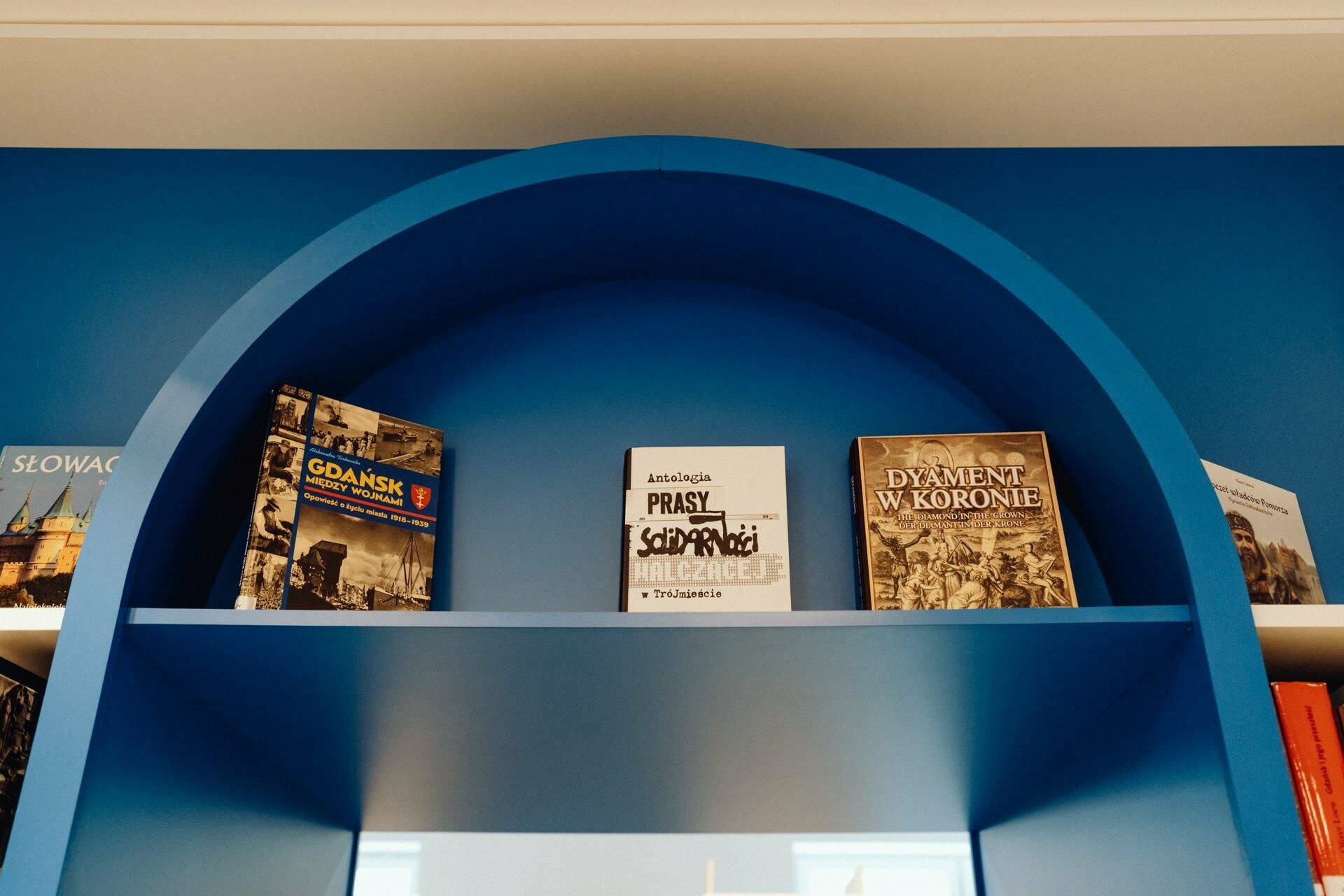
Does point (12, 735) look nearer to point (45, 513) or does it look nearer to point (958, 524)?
point (45, 513)

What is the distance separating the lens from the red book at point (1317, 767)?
117cm

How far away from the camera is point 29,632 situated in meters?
1.25

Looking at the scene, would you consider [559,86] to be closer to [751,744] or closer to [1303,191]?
[751,744]

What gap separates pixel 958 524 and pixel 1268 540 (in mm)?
438

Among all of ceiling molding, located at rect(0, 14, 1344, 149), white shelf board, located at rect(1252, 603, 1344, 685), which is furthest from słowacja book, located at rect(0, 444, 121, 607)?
white shelf board, located at rect(1252, 603, 1344, 685)

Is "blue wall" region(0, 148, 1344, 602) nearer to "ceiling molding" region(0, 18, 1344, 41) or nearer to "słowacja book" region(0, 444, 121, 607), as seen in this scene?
"słowacja book" region(0, 444, 121, 607)

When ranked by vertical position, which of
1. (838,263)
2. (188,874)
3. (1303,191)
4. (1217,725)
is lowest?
(188,874)

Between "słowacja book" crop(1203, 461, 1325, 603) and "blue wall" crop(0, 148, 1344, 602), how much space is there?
0.10 m

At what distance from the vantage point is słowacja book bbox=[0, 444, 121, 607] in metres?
1.42

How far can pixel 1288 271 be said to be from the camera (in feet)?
5.74

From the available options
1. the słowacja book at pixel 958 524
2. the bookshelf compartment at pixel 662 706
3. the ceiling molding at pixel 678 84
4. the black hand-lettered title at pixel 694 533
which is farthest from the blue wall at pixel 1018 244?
the black hand-lettered title at pixel 694 533

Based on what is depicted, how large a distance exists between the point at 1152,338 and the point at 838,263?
0.54m

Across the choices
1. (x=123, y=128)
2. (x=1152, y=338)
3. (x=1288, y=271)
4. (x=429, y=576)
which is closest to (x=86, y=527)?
(x=429, y=576)

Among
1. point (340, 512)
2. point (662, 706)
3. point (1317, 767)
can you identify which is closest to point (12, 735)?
point (340, 512)
